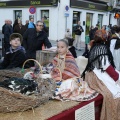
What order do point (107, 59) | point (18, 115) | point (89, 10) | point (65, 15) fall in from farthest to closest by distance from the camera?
point (89, 10), point (65, 15), point (107, 59), point (18, 115)

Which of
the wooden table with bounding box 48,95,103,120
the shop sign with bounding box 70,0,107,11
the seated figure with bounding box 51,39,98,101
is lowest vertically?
the wooden table with bounding box 48,95,103,120

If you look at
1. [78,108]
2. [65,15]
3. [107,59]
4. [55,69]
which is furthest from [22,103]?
[65,15]

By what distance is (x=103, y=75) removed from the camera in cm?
299

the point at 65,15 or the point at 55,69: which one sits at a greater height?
the point at 65,15

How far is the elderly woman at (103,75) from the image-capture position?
2.87 m

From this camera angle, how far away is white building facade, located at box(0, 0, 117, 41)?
55.1ft

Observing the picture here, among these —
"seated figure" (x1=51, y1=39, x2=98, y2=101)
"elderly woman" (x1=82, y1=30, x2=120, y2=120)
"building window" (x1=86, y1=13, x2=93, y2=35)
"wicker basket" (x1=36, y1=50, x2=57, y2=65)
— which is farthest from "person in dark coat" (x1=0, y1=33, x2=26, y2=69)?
"building window" (x1=86, y1=13, x2=93, y2=35)

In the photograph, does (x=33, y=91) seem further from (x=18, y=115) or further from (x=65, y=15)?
(x=65, y=15)

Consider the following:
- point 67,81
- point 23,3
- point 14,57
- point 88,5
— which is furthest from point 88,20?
point 67,81

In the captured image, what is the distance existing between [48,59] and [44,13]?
14.1 meters

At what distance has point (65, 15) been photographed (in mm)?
16297

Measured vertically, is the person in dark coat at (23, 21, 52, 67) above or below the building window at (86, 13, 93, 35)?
below

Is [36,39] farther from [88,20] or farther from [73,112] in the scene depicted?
[88,20]

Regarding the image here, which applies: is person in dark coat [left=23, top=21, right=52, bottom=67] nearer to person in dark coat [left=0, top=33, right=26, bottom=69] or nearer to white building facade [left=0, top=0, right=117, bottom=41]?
person in dark coat [left=0, top=33, right=26, bottom=69]
